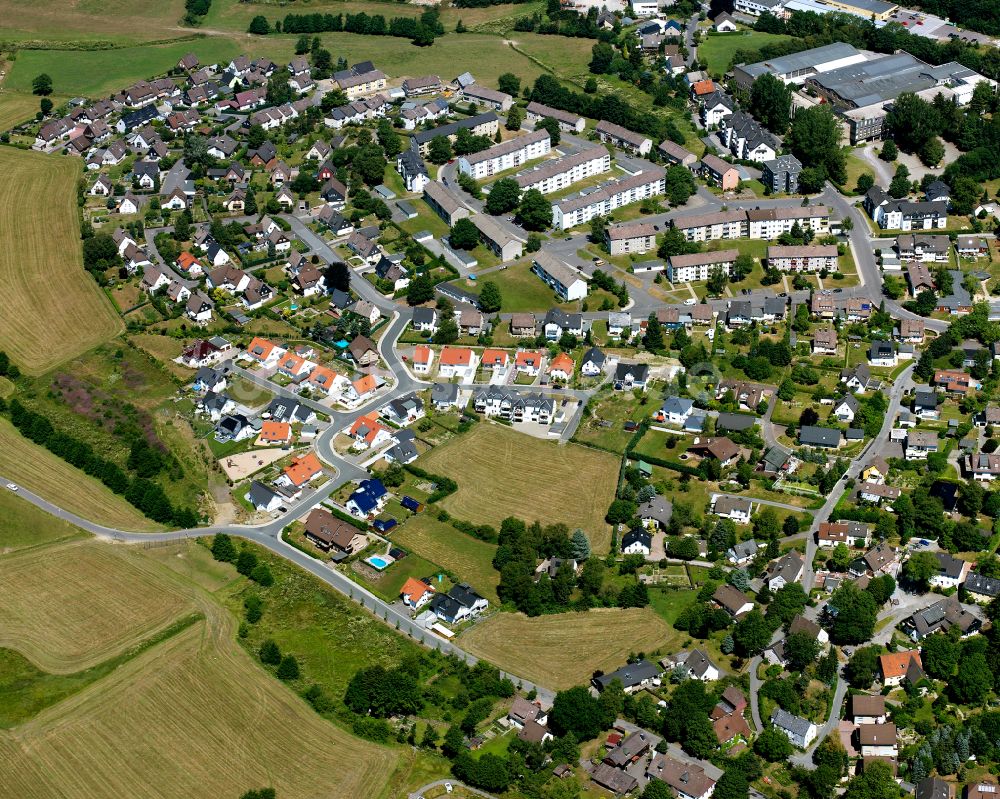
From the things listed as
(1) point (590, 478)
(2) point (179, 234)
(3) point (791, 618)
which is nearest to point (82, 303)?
(2) point (179, 234)

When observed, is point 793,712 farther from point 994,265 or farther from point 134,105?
point 134,105

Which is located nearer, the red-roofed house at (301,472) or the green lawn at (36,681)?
the green lawn at (36,681)

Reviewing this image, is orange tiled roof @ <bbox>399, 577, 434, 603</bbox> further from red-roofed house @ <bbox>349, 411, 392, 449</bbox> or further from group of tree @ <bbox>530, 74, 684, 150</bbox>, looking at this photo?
group of tree @ <bbox>530, 74, 684, 150</bbox>

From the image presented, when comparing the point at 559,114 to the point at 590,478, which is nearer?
the point at 590,478

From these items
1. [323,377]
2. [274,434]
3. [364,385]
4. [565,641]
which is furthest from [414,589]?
[323,377]

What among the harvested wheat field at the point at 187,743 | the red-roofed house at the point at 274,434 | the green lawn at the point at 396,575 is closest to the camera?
the harvested wheat field at the point at 187,743

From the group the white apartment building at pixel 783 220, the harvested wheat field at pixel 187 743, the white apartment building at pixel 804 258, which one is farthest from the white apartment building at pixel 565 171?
the harvested wheat field at pixel 187 743

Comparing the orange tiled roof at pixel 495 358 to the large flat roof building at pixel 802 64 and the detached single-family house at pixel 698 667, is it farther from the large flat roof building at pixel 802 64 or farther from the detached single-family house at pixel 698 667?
the large flat roof building at pixel 802 64
